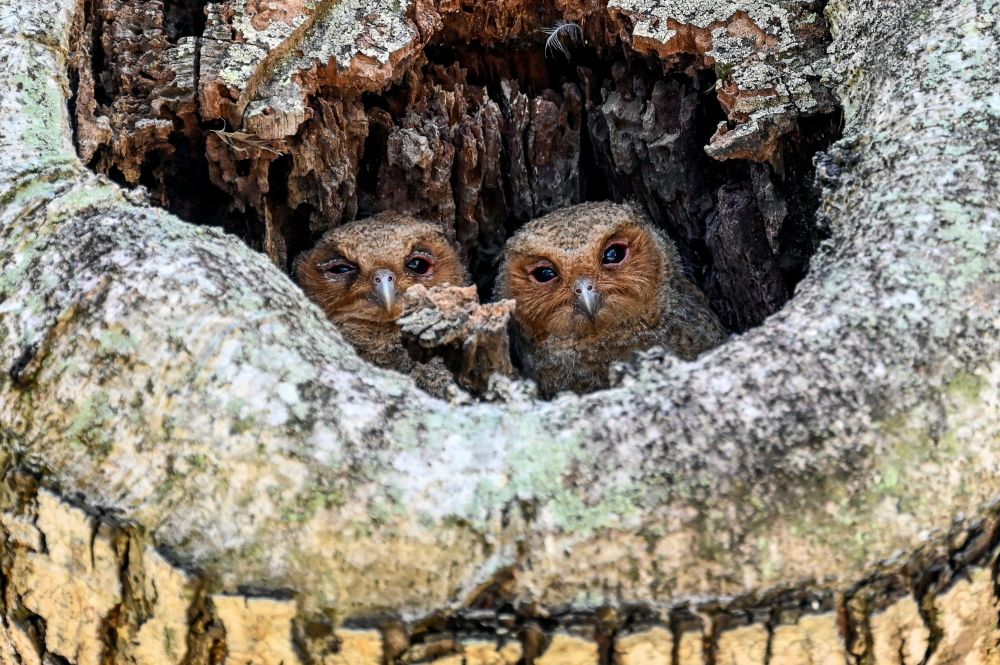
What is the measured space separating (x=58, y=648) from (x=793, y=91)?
84.5 inches

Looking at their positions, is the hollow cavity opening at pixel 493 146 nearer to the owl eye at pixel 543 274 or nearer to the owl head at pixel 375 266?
the owl head at pixel 375 266

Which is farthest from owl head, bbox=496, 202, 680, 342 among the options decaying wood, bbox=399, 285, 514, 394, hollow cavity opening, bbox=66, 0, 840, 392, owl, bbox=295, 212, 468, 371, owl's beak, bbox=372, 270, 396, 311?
decaying wood, bbox=399, 285, 514, 394

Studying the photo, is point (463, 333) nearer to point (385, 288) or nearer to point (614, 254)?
point (385, 288)

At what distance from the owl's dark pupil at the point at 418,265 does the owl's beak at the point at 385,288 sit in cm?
7

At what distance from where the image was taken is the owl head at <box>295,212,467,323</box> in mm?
3512

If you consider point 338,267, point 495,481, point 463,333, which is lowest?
point 495,481

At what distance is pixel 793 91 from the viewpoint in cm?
273

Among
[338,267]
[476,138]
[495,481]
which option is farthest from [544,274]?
[495,481]

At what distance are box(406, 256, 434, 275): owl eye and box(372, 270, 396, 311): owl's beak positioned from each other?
7 centimetres

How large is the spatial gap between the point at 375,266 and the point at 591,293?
0.74 metres

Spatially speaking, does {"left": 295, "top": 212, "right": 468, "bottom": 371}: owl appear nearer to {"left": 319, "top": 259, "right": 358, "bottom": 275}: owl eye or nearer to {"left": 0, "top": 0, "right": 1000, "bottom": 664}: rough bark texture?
{"left": 319, "top": 259, "right": 358, "bottom": 275}: owl eye

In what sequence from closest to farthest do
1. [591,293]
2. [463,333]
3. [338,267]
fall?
1. [463,333]
2. [591,293]
3. [338,267]

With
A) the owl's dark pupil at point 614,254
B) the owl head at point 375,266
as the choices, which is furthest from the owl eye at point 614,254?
the owl head at point 375,266

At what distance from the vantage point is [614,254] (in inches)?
142
